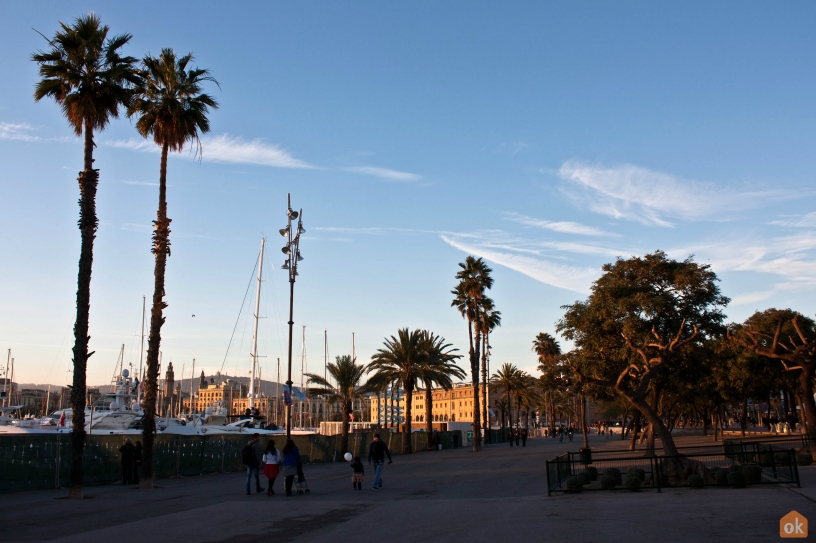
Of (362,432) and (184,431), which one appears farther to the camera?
(362,432)

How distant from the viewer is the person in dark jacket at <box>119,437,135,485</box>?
75.3 ft

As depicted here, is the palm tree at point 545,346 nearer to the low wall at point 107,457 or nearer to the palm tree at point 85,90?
the low wall at point 107,457

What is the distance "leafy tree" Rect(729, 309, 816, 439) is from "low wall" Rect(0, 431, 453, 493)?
2154 cm

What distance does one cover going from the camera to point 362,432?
4200 cm

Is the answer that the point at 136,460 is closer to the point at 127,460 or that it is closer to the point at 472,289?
the point at 127,460

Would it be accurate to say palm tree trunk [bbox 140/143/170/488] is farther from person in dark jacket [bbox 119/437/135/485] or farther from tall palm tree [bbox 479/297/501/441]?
tall palm tree [bbox 479/297/501/441]

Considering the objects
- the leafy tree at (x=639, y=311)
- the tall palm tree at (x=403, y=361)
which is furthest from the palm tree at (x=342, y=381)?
the leafy tree at (x=639, y=311)

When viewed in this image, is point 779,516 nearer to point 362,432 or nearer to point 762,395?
point 362,432

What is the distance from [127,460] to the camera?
2303cm

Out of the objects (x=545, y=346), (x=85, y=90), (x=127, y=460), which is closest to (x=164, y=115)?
(x=85, y=90)

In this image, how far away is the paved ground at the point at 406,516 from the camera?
10.6 metres

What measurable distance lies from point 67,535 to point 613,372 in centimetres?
2358

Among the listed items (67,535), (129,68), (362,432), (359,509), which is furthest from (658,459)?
(362,432)

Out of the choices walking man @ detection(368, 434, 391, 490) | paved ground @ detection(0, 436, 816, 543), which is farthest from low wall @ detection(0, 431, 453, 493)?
walking man @ detection(368, 434, 391, 490)
